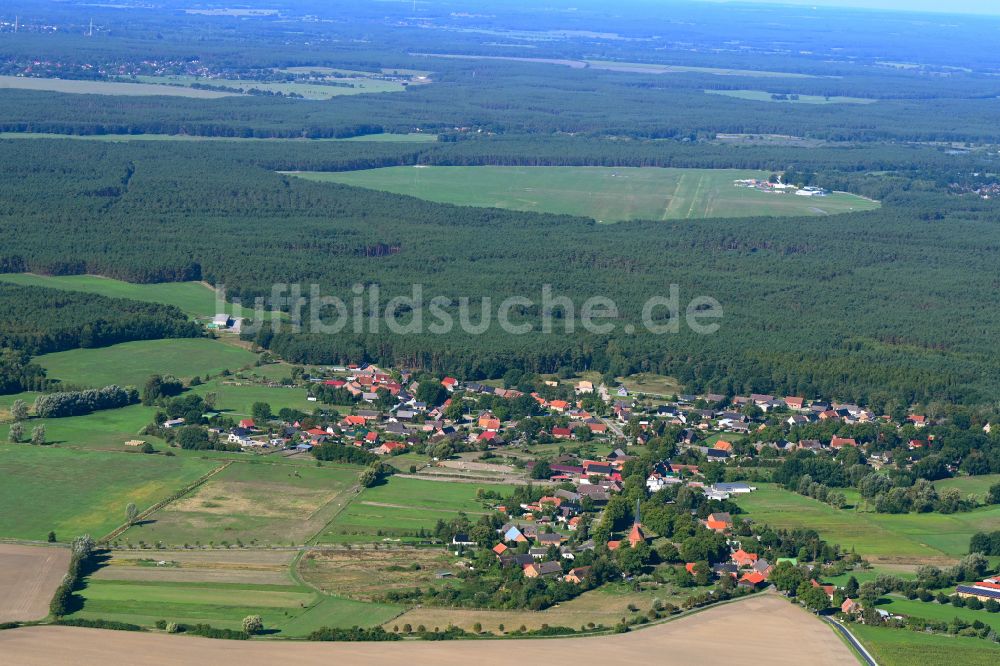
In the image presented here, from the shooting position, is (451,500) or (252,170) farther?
(252,170)

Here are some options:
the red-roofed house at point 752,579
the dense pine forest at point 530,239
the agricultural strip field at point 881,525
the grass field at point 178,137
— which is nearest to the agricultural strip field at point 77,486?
the dense pine forest at point 530,239

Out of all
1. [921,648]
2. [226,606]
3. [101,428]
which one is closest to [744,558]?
[921,648]

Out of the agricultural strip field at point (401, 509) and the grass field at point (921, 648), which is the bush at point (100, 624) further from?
the grass field at point (921, 648)

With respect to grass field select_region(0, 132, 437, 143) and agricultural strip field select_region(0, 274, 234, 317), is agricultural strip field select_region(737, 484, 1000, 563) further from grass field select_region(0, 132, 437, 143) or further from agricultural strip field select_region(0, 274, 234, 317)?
grass field select_region(0, 132, 437, 143)

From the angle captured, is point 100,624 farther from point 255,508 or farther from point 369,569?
point 255,508

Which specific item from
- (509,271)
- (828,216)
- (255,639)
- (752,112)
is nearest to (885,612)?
(255,639)

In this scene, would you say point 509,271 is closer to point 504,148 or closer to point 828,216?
point 828,216
